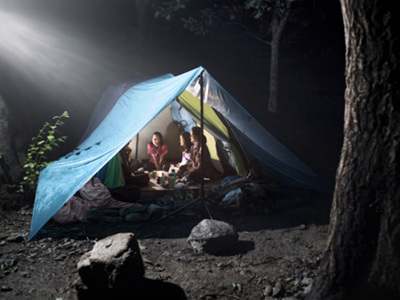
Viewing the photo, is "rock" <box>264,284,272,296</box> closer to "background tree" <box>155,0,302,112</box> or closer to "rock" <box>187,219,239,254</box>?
"rock" <box>187,219,239,254</box>

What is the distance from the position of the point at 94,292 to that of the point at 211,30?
28.9 feet

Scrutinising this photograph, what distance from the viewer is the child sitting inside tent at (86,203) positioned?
421 cm

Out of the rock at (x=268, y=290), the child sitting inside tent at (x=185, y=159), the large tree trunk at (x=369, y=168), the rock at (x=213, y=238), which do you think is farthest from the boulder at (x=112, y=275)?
the child sitting inside tent at (x=185, y=159)

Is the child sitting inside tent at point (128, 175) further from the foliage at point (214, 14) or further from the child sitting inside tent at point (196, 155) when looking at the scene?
the foliage at point (214, 14)

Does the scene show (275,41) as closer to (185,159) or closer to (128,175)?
(185,159)

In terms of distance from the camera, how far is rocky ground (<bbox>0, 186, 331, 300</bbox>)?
9.06ft

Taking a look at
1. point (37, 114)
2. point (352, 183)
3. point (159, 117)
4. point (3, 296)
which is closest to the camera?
point (352, 183)

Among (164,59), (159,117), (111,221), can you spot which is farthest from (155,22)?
(111,221)

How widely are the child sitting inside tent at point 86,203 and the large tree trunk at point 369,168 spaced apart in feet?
10.3

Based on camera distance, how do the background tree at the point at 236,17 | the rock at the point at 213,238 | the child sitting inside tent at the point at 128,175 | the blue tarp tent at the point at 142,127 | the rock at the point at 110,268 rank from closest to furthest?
the rock at the point at 110,268, the rock at the point at 213,238, the blue tarp tent at the point at 142,127, the child sitting inside tent at the point at 128,175, the background tree at the point at 236,17

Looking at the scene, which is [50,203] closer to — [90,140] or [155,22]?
[90,140]

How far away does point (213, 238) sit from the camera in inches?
134

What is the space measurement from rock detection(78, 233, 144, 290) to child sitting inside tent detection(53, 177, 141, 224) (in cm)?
179

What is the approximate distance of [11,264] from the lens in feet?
10.4
